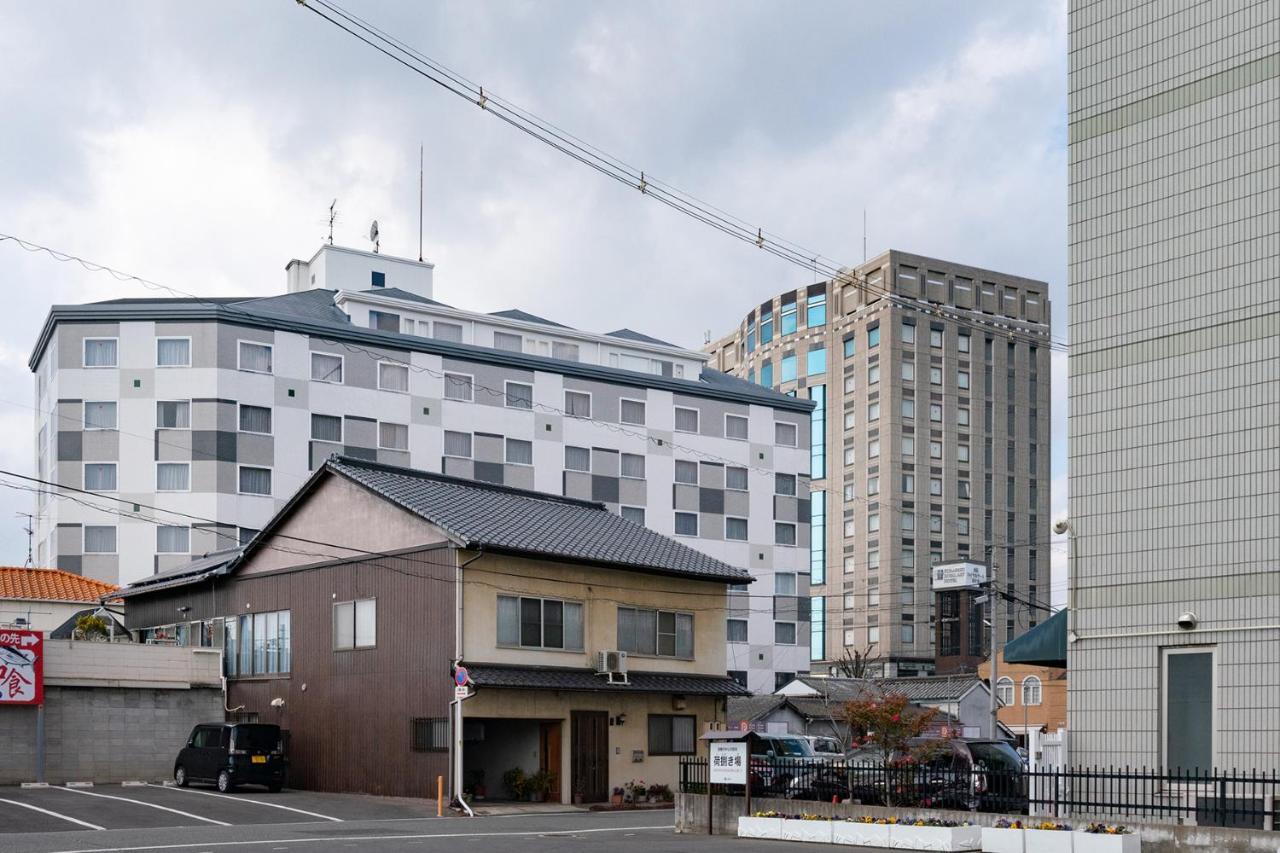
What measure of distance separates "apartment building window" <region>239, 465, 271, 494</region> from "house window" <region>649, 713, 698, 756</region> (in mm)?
29566

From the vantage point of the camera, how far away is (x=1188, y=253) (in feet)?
65.7

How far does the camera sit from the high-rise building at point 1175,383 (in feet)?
62.0

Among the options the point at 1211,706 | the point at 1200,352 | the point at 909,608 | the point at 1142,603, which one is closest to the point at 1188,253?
the point at 1200,352

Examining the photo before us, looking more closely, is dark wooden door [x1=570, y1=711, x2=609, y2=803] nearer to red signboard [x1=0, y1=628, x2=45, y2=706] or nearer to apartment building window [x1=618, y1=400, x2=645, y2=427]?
red signboard [x1=0, y1=628, x2=45, y2=706]

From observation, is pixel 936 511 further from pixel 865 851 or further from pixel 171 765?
pixel 865 851

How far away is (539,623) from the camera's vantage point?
35.8 m

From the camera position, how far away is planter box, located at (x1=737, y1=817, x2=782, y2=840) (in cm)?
2392

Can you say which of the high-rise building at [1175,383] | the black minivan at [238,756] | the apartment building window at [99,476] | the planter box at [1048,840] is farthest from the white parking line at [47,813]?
the apartment building window at [99,476]

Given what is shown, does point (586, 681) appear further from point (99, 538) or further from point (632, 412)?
point (632, 412)

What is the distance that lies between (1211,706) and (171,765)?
2952 centimetres

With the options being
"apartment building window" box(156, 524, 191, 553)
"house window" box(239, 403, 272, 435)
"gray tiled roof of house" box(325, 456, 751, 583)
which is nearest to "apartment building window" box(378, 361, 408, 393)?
"house window" box(239, 403, 272, 435)

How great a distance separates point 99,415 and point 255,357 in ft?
23.3

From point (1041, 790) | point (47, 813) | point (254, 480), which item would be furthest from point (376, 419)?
point (1041, 790)

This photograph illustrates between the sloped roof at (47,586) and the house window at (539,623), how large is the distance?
78.7 ft
